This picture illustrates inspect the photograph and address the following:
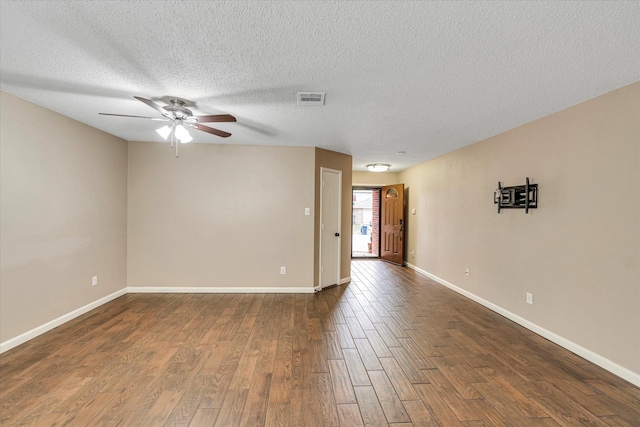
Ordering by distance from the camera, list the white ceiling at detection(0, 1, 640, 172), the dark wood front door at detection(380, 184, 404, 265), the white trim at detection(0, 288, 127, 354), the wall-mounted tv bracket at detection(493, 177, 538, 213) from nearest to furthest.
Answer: the white ceiling at detection(0, 1, 640, 172) → the white trim at detection(0, 288, 127, 354) → the wall-mounted tv bracket at detection(493, 177, 538, 213) → the dark wood front door at detection(380, 184, 404, 265)

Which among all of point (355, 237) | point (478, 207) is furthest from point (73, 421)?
point (355, 237)

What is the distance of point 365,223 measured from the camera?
1065 centimetres

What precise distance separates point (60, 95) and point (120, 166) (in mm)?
1762

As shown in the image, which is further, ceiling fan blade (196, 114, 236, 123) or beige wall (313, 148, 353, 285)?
beige wall (313, 148, 353, 285)

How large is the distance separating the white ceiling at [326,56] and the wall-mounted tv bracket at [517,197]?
801 mm

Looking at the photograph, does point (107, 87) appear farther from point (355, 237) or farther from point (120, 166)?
point (355, 237)

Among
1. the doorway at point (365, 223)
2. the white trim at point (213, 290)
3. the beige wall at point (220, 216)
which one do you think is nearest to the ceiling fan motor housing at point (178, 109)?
the beige wall at point (220, 216)

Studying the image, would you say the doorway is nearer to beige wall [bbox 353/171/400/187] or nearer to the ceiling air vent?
beige wall [bbox 353/171/400/187]

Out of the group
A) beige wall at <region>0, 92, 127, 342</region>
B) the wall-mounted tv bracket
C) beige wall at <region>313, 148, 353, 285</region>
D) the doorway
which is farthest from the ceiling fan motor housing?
the doorway

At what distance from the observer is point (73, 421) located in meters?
1.80

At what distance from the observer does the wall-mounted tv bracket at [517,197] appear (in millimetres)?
3289

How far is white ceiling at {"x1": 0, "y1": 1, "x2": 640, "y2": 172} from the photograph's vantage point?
1.56 metres

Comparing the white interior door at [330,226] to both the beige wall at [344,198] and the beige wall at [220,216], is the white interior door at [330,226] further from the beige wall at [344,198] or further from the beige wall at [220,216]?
the beige wall at [220,216]

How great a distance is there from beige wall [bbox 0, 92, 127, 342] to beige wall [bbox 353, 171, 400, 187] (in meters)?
5.36
